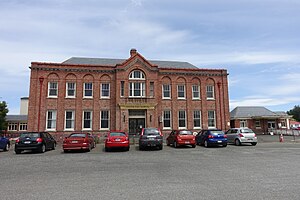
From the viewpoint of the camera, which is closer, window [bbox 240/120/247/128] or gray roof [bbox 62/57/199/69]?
gray roof [bbox 62/57/199/69]

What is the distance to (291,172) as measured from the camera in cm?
758

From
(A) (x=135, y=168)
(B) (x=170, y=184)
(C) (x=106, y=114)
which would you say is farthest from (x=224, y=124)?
(B) (x=170, y=184)

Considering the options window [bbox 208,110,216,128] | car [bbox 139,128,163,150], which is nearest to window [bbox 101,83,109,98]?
car [bbox 139,128,163,150]

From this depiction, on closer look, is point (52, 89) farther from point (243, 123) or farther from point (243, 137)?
point (243, 123)

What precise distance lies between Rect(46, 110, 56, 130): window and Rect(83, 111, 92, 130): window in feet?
10.9

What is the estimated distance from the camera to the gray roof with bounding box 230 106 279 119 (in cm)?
3731

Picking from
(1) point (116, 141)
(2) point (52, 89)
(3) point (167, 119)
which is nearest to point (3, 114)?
(2) point (52, 89)

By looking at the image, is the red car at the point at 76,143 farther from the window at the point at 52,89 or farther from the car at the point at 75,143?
the window at the point at 52,89

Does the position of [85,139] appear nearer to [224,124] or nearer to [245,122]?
[224,124]

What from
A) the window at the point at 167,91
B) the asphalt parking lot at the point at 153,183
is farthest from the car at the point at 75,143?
the window at the point at 167,91

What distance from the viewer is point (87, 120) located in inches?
987

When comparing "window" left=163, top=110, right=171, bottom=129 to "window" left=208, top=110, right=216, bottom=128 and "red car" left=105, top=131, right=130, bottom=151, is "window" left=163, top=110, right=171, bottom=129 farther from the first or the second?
"red car" left=105, top=131, right=130, bottom=151

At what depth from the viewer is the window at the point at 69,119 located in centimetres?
2468

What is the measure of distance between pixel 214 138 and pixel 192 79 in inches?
474
